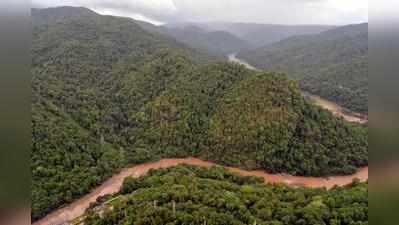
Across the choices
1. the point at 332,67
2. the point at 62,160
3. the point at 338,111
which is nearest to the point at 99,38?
the point at 62,160

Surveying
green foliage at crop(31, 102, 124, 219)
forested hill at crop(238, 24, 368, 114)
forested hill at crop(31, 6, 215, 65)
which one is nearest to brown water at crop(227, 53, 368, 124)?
forested hill at crop(238, 24, 368, 114)

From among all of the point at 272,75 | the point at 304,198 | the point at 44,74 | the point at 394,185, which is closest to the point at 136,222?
the point at 304,198

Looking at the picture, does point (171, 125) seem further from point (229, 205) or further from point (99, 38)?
point (99, 38)

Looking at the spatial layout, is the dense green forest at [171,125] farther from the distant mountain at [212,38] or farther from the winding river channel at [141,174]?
the distant mountain at [212,38]

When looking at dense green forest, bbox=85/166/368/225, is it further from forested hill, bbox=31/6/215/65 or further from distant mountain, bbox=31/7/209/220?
forested hill, bbox=31/6/215/65

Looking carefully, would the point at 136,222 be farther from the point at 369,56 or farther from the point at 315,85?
the point at 315,85
